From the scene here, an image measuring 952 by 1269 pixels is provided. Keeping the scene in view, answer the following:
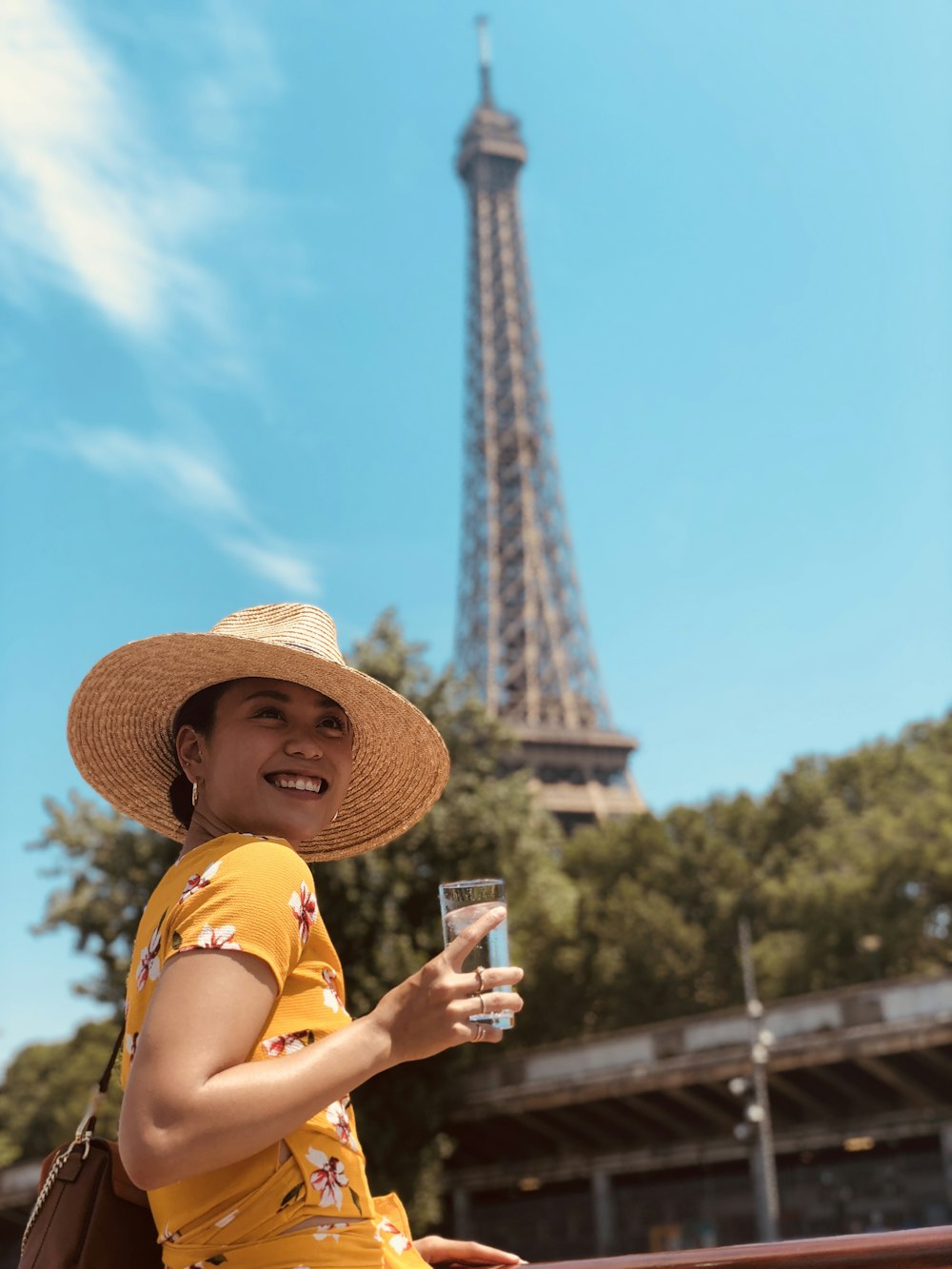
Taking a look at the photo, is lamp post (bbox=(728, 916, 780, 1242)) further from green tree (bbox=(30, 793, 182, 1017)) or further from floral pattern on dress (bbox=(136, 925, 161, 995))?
floral pattern on dress (bbox=(136, 925, 161, 995))

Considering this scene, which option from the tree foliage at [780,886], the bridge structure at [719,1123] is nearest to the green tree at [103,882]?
the bridge structure at [719,1123]

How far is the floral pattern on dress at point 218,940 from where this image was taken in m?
1.58

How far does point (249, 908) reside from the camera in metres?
1.63

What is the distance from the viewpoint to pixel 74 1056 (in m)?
50.1

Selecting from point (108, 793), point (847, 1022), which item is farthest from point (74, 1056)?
point (108, 793)

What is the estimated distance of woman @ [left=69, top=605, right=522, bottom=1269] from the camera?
1532 millimetres

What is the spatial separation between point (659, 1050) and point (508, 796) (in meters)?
5.67

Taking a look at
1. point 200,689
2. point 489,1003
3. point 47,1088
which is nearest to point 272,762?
point 200,689

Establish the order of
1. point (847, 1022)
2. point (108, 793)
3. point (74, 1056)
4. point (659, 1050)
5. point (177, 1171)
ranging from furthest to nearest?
point (74, 1056) < point (659, 1050) < point (847, 1022) < point (108, 793) < point (177, 1171)

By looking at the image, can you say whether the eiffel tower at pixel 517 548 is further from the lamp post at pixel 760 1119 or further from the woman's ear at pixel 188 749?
the woman's ear at pixel 188 749

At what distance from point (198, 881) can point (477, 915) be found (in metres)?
0.49

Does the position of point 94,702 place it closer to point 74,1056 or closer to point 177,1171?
point 177,1171

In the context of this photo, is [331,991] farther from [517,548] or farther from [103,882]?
[517,548]

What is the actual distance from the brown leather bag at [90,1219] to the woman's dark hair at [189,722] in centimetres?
69
